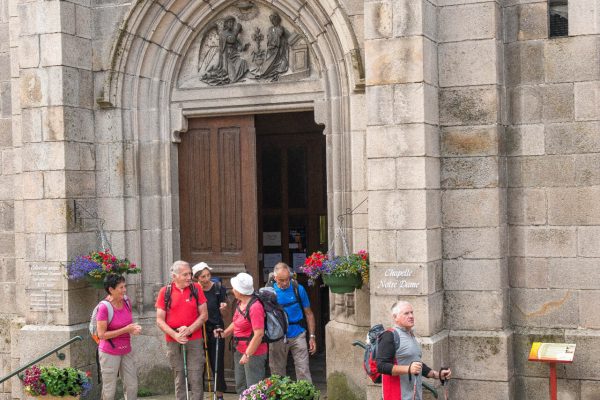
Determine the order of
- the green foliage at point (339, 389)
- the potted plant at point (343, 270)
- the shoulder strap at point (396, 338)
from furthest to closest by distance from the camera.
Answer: the green foliage at point (339, 389)
the potted plant at point (343, 270)
the shoulder strap at point (396, 338)

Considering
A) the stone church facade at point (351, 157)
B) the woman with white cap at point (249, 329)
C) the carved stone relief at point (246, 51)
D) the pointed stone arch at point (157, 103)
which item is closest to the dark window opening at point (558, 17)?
the stone church facade at point (351, 157)

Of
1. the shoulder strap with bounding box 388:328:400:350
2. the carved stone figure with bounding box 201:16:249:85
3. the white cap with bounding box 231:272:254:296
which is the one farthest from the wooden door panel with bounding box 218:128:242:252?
the shoulder strap with bounding box 388:328:400:350

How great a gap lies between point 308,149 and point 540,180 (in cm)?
432

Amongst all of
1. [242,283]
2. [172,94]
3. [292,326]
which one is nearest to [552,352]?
[292,326]

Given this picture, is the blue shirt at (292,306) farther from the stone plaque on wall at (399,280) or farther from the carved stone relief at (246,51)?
the carved stone relief at (246,51)

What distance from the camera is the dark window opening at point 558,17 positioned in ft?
30.2

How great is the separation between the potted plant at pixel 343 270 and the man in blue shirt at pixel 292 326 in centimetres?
24

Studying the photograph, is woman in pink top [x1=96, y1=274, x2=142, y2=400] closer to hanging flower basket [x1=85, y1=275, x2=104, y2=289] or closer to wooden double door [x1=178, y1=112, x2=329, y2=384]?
hanging flower basket [x1=85, y1=275, x2=104, y2=289]

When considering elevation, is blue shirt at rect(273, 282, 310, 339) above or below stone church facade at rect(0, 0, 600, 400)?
below

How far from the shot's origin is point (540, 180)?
30.5ft

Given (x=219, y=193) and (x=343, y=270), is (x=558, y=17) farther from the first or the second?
(x=219, y=193)

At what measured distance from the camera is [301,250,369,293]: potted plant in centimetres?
945

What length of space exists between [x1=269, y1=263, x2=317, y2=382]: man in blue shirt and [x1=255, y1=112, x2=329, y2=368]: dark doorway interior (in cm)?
330

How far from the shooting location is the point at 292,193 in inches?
519
